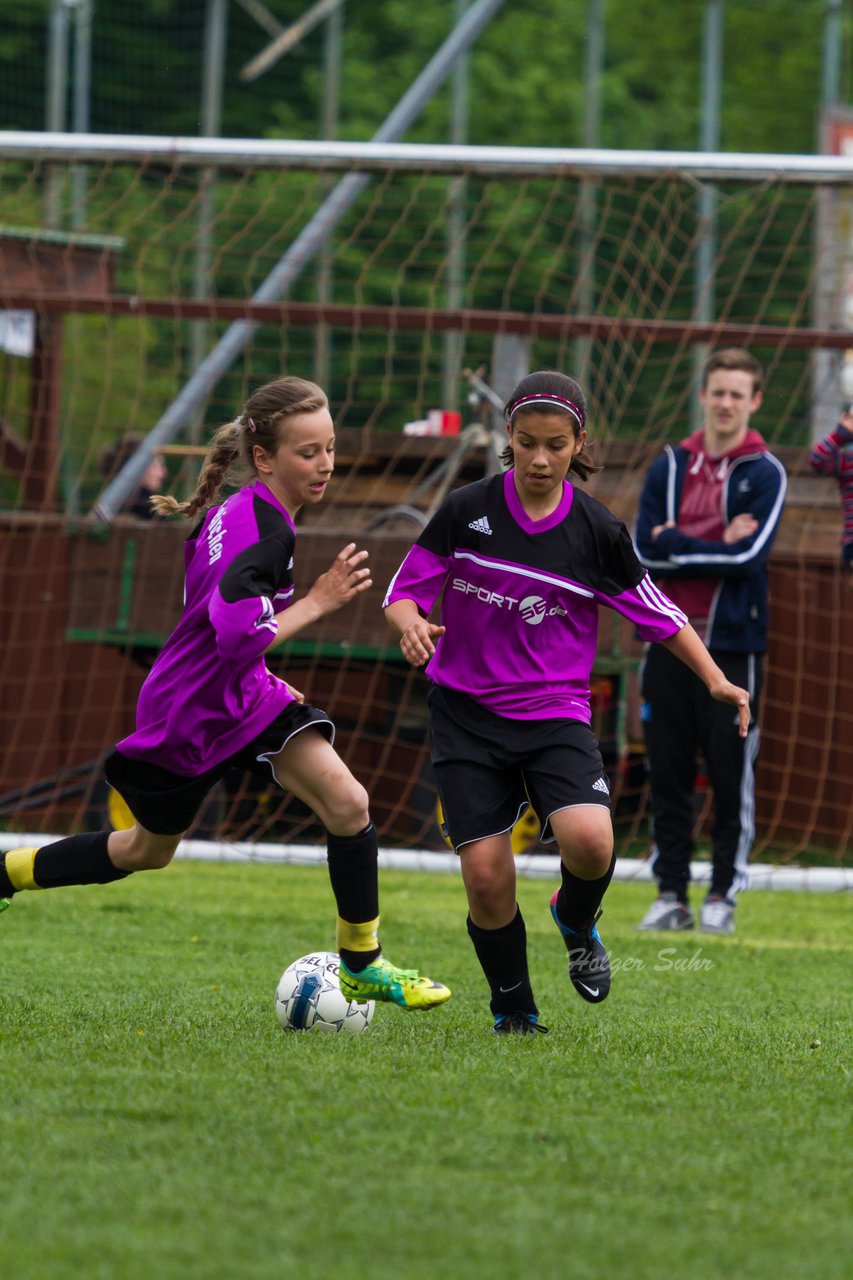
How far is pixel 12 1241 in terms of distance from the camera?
8.71 ft

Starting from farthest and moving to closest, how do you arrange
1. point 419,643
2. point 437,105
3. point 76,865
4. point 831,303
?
1. point 437,105
2. point 831,303
3. point 76,865
4. point 419,643

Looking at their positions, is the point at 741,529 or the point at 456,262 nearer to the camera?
the point at 741,529

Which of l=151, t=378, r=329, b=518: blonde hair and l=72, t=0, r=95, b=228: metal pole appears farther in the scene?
l=72, t=0, r=95, b=228: metal pole

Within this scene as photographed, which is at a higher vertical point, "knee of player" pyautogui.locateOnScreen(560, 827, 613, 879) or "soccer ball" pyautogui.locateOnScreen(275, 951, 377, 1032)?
"knee of player" pyautogui.locateOnScreen(560, 827, 613, 879)

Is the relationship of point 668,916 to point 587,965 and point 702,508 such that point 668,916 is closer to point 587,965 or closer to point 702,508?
point 702,508

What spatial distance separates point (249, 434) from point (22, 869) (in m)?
1.28

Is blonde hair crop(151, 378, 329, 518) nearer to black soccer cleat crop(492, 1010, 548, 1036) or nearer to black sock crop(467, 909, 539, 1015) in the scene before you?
black sock crop(467, 909, 539, 1015)

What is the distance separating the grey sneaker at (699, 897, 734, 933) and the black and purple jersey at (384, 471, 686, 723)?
2471 mm

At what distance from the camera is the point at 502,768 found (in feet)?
14.7

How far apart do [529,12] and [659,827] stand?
27631 millimetres

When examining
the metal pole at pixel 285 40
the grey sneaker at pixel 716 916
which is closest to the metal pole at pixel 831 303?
the grey sneaker at pixel 716 916

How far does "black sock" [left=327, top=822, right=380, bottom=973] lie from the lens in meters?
4.48

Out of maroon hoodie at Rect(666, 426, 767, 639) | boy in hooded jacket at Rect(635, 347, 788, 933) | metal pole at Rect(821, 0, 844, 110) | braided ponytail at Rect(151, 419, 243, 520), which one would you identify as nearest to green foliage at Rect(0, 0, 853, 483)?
metal pole at Rect(821, 0, 844, 110)

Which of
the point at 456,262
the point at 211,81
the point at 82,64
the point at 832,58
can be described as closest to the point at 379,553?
the point at 456,262
